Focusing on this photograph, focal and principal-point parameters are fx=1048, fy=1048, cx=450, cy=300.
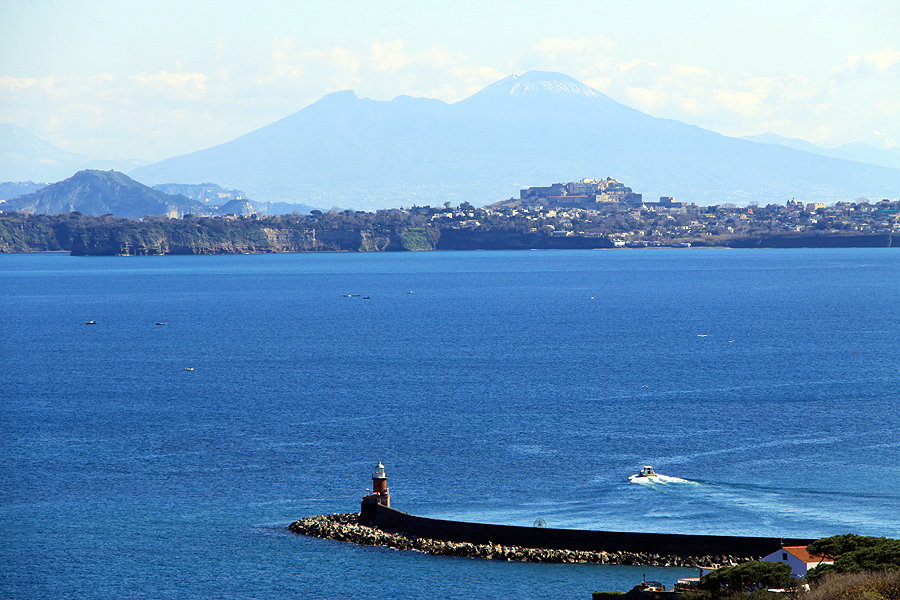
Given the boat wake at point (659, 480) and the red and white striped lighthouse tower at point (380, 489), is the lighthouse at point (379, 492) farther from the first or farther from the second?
the boat wake at point (659, 480)

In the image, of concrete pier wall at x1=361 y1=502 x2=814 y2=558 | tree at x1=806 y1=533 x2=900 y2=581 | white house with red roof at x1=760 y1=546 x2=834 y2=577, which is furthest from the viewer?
concrete pier wall at x1=361 y1=502 x2=814 y2=558

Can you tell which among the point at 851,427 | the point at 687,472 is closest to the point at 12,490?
the point at 687,472

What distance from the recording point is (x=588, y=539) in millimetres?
30000

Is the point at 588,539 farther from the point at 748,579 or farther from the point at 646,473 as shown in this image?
the point at 646,473

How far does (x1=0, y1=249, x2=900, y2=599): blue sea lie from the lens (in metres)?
30.7

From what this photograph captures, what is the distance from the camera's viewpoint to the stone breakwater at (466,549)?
95.6 ft

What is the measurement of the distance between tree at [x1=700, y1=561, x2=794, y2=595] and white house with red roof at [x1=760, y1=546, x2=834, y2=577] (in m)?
1.10

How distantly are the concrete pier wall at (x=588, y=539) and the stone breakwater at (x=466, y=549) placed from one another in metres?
0.18

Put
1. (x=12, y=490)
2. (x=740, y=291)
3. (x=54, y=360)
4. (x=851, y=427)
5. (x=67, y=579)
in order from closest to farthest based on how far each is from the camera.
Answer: (x=67, y=579) < (x=12, y=490) < (x=851, y=427) < (x=54, y=360) < (x=740, y=291)

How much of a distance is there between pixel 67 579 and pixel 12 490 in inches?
383

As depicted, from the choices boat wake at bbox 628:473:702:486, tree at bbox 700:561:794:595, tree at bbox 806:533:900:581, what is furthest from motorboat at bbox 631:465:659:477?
tree at bbox 700:561:794:595

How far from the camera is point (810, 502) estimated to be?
116 feet

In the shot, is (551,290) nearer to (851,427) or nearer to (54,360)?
(54,360)

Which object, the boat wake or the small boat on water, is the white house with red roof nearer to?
the boat wake
